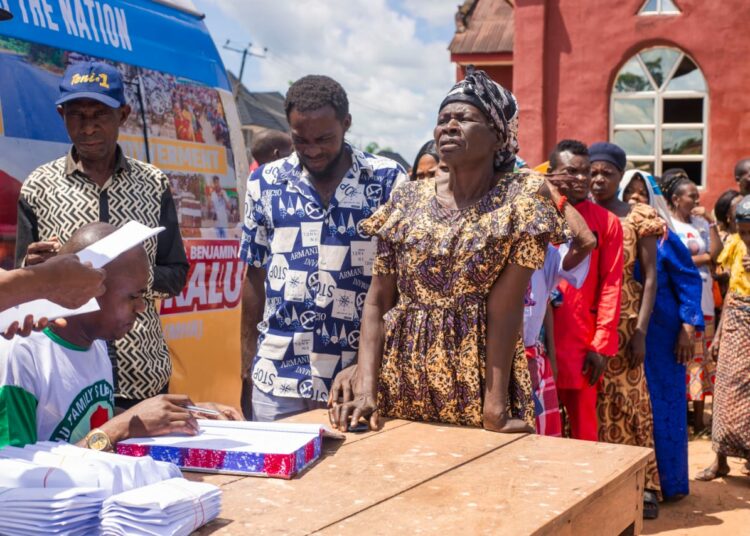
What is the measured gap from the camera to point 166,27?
4.51m

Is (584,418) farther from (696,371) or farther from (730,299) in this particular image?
(696,371)

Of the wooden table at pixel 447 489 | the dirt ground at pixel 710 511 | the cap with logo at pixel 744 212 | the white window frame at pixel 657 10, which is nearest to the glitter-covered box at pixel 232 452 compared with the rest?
the wooden table at pixel 447 489

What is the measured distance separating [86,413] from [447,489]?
0.98m

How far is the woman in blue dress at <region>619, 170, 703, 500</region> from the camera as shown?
5184mm

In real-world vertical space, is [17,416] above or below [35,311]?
below

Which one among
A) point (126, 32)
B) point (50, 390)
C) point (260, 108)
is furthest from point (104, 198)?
point (260, 108)

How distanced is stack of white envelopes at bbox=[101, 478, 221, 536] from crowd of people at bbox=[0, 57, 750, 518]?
44 cm

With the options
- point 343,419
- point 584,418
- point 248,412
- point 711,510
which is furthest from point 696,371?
point 343,419

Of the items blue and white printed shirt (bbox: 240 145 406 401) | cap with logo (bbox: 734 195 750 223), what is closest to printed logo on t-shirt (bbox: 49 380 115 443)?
blue and white printed shirt (bbox: 240 145 406 401)

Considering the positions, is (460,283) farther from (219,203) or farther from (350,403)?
(219,203)

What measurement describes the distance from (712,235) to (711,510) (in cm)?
366

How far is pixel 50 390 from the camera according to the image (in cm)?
225

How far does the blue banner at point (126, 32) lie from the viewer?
11.9ft

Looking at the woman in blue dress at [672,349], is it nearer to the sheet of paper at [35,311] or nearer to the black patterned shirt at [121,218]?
the black patterned shirt at [121,218]
